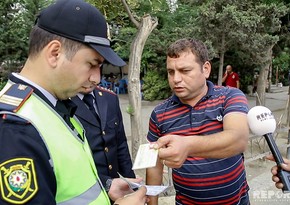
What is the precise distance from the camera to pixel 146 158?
139 cm

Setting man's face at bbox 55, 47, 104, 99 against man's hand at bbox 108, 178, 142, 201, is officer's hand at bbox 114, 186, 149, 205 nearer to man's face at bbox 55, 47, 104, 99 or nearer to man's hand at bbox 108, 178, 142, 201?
man's hand at bbox 108, 178, 142, 201

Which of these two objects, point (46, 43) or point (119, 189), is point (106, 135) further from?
point (46, 43)

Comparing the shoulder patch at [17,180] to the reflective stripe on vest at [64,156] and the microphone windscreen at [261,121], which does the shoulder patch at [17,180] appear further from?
the microphone windscreen at [261,121]

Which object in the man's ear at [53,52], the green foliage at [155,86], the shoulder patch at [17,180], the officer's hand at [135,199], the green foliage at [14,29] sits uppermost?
the green foliage at [14,29]

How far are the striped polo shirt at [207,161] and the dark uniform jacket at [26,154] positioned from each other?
124cm

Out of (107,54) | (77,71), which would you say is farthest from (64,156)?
(107,54)

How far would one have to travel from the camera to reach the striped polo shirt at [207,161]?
199cm

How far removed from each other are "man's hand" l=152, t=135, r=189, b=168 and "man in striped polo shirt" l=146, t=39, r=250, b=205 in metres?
0.43

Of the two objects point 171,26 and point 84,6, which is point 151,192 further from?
point 171,26

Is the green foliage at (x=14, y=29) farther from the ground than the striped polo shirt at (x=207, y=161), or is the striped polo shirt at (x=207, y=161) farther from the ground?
the green foliage at (x=14, y=29)

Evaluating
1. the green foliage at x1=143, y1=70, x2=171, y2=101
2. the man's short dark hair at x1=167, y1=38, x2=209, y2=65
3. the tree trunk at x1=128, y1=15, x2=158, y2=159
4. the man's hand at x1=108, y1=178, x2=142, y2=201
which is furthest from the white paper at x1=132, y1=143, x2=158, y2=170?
the green foliage at x1=143, y1=70, x2=171, y2=101

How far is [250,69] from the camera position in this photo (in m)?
16.6

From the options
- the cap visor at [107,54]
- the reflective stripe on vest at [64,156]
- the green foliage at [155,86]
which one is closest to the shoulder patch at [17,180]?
the reflective stripe on vest at [64,156]

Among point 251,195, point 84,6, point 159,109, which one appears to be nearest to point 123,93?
point 251,195
